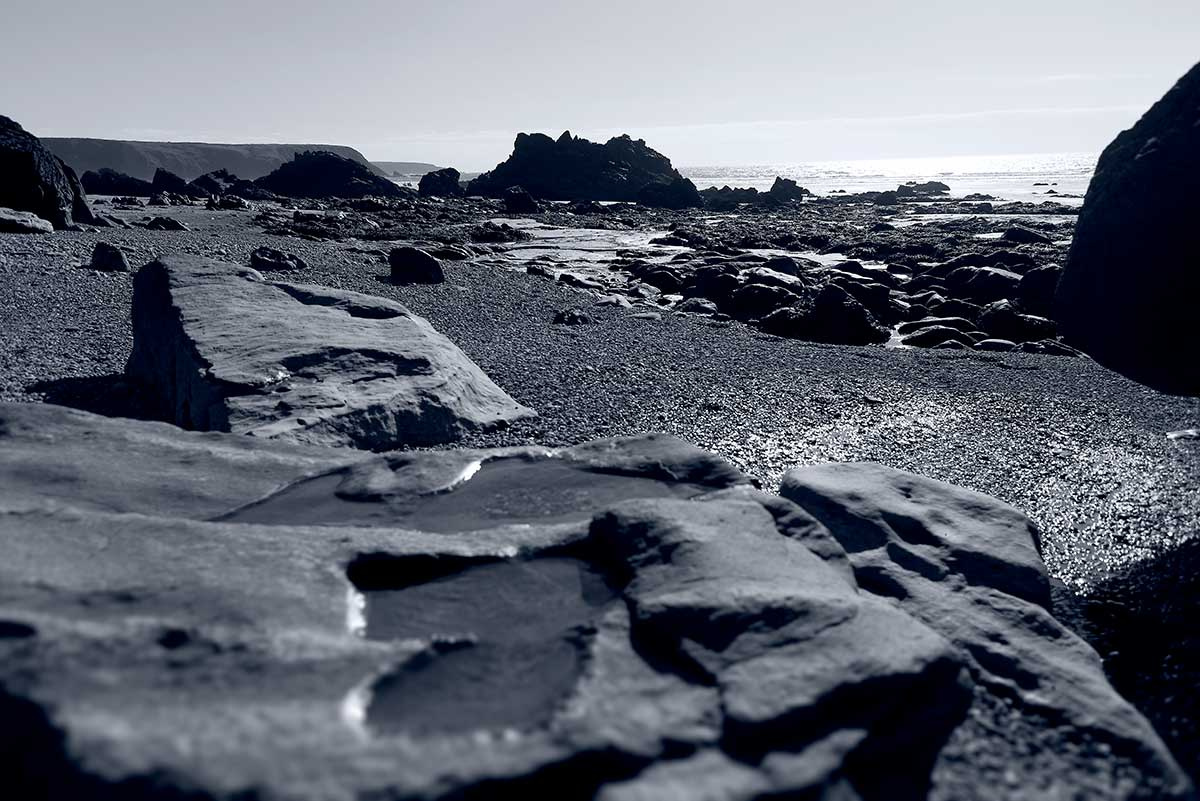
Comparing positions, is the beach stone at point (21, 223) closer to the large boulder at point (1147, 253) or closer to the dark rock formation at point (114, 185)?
the large boulder at point (1147, 253)

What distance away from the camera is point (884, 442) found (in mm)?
6020

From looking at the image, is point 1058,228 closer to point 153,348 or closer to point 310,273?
point 310,273

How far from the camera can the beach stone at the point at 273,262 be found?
12516 mm

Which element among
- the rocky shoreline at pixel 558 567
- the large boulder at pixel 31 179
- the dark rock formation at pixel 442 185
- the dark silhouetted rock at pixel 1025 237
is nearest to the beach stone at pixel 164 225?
the large boulder at pixel 31 179

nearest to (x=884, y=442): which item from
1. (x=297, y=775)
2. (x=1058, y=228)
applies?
(x=297, y=775)

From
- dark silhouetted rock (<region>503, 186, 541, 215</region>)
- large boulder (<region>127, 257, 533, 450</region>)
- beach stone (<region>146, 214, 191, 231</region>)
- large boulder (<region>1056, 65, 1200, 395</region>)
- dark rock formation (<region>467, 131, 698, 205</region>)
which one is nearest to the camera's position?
large boulder (<region>1056, 65, 1200, 395</region>)

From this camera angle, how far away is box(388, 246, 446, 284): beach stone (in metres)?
12.8

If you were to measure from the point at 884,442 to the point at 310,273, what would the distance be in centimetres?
958

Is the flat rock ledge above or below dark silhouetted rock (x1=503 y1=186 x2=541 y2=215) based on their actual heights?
below

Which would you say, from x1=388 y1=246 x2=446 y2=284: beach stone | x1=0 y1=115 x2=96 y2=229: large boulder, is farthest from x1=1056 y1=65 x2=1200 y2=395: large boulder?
x1=0 y1=115 x2=96 y2=229: large boulder

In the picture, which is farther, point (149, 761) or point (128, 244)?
point (128, 244)

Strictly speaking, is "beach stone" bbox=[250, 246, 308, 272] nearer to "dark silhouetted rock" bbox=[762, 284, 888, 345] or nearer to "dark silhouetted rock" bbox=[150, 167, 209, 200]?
"dark silhouetted rock" bbox=[762, 284, 888, 345]

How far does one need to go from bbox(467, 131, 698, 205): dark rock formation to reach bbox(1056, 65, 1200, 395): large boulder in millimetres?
45960

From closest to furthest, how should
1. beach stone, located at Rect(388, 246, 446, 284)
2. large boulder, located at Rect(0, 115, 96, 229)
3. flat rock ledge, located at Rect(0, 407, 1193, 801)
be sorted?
flat rock ledge, located at Rect(0, 407, 1193, 801) < beach stone, located at Rect(388, 246, 446, 284) < large boulder, located at Rect(0, 115, 96, 229)
